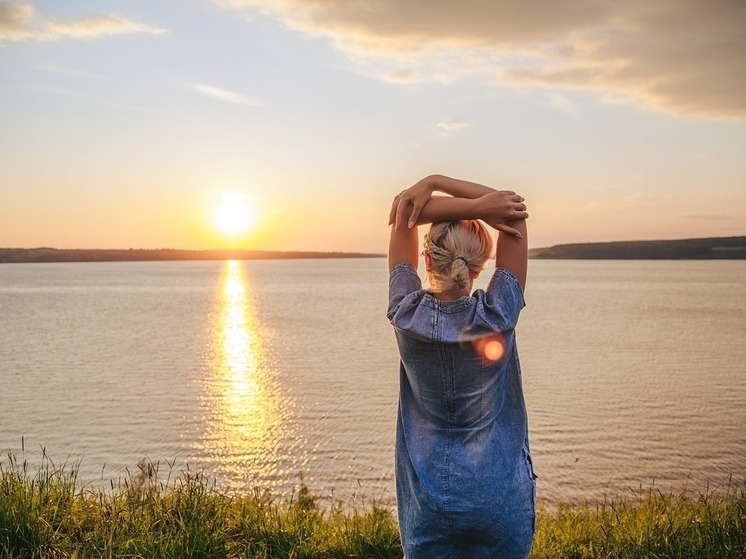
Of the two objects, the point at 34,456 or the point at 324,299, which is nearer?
the point at 34,456

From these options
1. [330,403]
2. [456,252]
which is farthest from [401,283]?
[330,403]

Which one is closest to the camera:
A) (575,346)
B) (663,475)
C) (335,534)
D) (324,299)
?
(335,534)

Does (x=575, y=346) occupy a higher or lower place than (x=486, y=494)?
lower

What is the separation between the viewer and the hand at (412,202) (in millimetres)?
2469

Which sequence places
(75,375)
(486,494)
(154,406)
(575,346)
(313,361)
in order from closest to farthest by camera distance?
(486,494) → (154,406) → (75,375) → (313,361) → (575,346)

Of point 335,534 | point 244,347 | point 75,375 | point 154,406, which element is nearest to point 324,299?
point 244,347

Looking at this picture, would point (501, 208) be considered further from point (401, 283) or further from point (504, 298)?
point (401, 283)

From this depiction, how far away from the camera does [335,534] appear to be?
546 cm

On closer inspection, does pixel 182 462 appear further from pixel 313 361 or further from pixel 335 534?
pixel 313 361

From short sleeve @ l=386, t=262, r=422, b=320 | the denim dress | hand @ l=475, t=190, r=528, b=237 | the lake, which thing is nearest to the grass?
Answer: the lake

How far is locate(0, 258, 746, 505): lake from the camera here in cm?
1183

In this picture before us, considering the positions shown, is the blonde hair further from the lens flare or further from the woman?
the lens flare

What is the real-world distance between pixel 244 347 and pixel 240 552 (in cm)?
2465

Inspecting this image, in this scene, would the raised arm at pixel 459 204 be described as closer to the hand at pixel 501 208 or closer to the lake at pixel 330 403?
the hand at pixel 501 208
